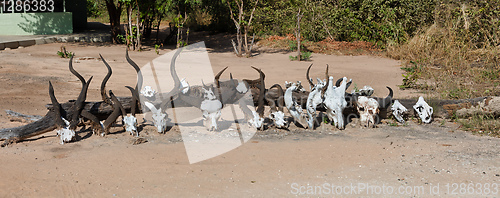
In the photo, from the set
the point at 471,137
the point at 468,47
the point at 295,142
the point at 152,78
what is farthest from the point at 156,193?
the point at 468,47

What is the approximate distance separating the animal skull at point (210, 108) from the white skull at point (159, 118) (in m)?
0.42

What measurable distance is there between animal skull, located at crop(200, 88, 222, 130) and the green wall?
39.6ft

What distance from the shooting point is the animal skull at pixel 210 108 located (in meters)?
5.22

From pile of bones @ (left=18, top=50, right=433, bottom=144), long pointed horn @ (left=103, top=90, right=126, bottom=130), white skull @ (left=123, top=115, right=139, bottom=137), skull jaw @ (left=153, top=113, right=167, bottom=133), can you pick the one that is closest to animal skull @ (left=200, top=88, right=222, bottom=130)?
pile of bones @ (left=18, top=50, right=433, bottom=144)

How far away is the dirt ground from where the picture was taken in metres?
3.78

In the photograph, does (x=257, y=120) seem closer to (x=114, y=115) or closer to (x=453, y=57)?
(x=114, y=115)

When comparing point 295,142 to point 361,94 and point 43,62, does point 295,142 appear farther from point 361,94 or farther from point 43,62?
point 43,62

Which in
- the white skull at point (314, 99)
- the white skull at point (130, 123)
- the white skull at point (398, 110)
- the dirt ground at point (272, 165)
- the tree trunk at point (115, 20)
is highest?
the tree trunk at point (115, 20)

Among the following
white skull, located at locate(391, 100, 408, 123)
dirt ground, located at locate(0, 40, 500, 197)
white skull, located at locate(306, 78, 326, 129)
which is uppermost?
white skull, located at locate(306, 78, 326, 129)

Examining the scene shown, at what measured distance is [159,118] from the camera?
17.0 feet

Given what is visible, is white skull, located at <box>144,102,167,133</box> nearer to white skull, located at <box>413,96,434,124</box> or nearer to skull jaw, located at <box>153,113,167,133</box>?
skull jaw, located at <box>153,113,167,133</box>

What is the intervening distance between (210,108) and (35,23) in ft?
40.7

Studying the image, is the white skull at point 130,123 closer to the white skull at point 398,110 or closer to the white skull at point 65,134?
the white skull at point 65,134

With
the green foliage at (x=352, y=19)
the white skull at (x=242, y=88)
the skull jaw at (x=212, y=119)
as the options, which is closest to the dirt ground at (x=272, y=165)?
the skull jaw at (x=212, y=119)
